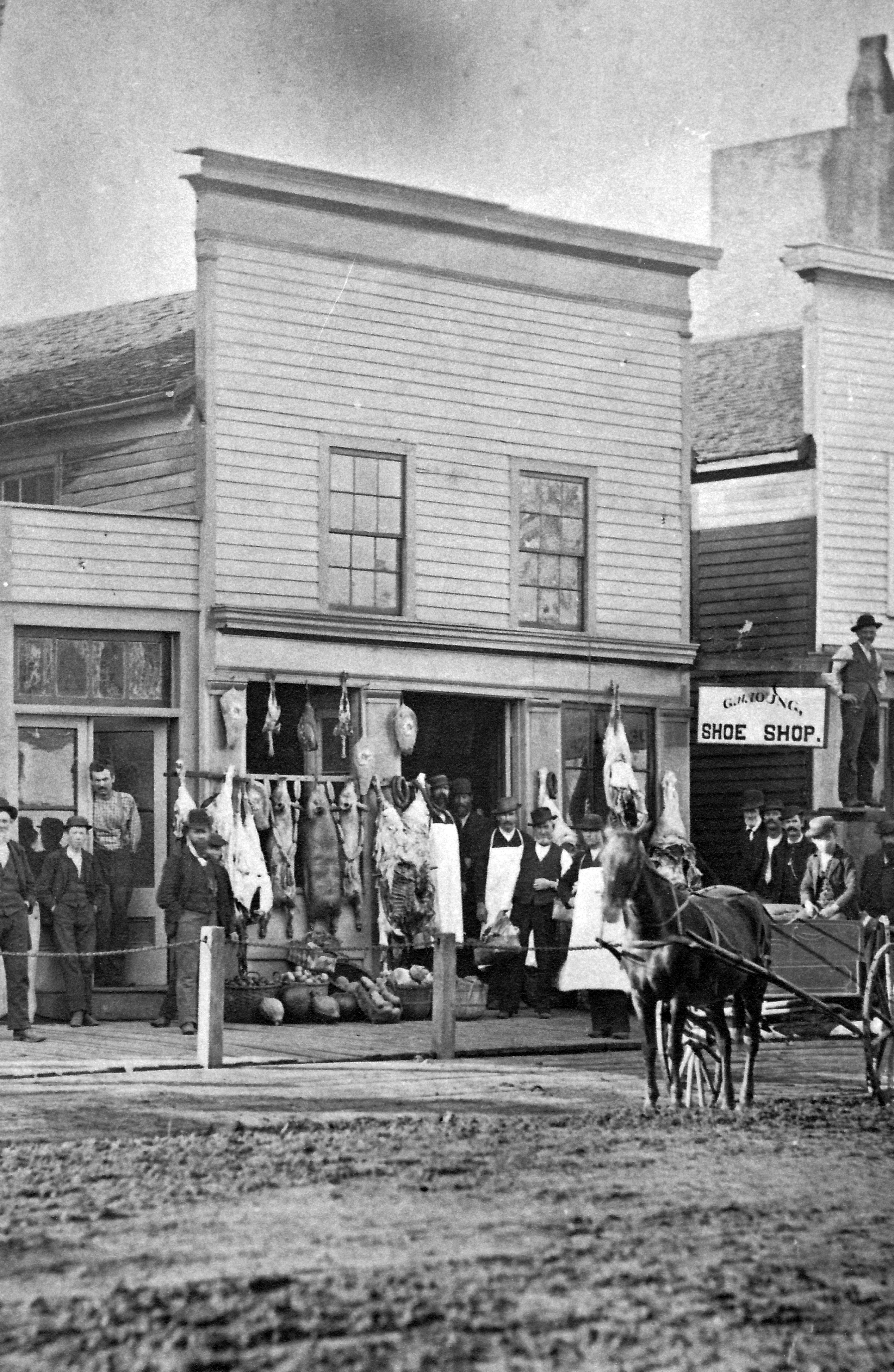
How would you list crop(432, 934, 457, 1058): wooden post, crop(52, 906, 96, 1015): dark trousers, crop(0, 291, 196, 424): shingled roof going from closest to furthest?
crop(432, 934, 457, 1058): wooden post < crop(52, 906, 96, 1015): dark trousers < crop(0, 291, 196, 424): shingled roof

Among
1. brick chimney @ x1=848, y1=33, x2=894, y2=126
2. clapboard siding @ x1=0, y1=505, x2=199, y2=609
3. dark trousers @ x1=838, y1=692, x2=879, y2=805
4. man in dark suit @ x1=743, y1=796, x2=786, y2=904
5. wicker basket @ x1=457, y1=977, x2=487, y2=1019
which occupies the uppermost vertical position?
brick chimney @ x1=848, y1=33, x2=894, y2=126

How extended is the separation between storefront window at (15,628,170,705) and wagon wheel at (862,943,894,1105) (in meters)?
8.95

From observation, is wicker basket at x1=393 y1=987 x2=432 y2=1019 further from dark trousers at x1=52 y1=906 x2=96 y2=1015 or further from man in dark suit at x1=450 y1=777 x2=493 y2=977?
dark trousers at x1=52 y1=906 x2=96 y2=1015

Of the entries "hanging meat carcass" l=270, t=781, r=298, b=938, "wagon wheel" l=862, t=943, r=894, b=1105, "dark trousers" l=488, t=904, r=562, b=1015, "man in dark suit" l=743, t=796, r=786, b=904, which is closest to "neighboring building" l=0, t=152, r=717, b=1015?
"hanging meat carcass" l=270, t=781, r=298, b=938

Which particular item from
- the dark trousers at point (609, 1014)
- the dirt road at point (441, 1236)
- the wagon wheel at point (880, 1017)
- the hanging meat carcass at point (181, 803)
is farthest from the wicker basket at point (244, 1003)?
the wagon wheel at point (880, 1017)

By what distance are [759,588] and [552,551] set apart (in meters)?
4.43

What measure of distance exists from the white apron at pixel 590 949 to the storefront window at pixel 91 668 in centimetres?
438

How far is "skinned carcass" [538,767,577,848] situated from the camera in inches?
923

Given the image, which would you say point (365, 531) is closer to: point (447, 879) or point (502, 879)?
point (447, 879)

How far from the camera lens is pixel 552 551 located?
24688mm

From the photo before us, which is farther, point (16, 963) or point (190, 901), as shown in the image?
point (190, 901)

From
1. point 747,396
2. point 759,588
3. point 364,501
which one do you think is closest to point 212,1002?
point 364,501

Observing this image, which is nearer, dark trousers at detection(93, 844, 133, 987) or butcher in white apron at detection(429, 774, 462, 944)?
dark trousers at detection(93, 844, 133, 987)

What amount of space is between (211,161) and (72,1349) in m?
16.5
